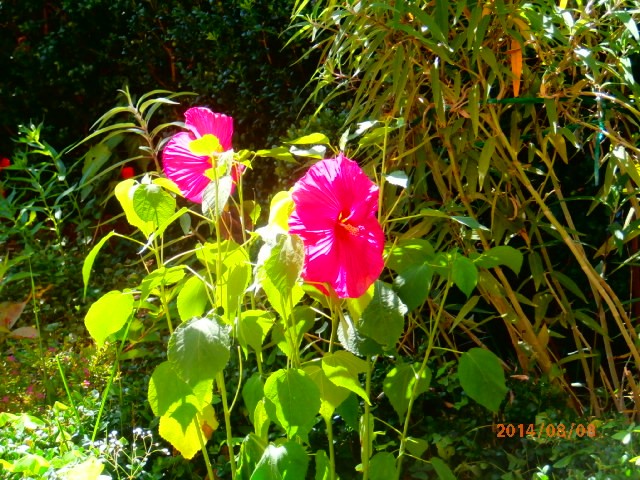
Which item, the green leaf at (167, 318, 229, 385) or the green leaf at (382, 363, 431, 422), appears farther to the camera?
the green leaf at (382, 363, 431, 422)

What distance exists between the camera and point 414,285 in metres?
1.39

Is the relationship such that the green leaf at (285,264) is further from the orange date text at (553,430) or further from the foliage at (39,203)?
the foliage at (39,203)

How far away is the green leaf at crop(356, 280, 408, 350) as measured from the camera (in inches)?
52.5

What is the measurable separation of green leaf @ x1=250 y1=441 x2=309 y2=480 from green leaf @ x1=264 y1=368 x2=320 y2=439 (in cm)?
5

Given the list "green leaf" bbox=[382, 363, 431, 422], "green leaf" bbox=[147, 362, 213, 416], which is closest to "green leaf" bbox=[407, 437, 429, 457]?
"green leaf" bbox=[382, 363, 431, 422]

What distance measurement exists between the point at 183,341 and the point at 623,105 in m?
1.14

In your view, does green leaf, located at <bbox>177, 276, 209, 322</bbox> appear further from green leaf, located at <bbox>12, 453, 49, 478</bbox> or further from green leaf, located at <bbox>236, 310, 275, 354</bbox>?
green leaf, located at <bbox>12, 453, 49, 478</bbox>

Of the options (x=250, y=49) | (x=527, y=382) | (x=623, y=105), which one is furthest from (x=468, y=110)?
(x=250, y=49)

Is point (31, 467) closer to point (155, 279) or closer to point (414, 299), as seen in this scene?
point (155, 279)

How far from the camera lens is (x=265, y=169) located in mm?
3287

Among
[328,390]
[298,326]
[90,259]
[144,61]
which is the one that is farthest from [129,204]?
[144,61]

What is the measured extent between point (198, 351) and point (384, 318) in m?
0.29

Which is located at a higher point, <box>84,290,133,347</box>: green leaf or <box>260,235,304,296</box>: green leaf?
<box>260,235,304,296</box>: green leaf
